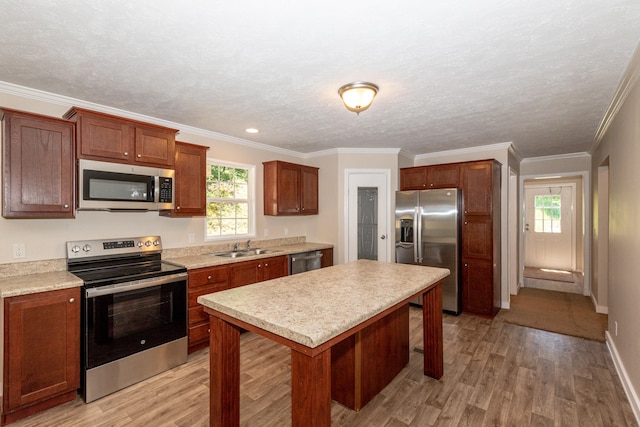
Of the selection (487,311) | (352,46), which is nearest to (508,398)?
(487,311)

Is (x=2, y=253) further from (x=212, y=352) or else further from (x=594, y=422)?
(x=594, y=422)

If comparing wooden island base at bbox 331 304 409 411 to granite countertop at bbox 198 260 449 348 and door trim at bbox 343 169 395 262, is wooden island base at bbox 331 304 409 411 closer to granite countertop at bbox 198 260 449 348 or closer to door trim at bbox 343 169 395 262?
granite countertop at bbox 198 260 449 348

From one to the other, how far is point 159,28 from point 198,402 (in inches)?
A: 99.5

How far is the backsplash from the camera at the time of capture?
2.54 meters

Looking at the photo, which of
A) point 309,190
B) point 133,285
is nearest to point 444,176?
point 309,190

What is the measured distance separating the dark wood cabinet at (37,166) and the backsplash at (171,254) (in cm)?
48

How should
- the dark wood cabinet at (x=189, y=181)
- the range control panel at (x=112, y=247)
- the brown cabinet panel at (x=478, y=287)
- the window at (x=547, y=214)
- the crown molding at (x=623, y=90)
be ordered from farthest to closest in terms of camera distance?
1. the window at (x=547, y=214)
2. the brown cabinet panel at (x=478, y=287)
3. the dark wood cabinet at (x=189, y=181)
4. the range control panel at (x=112, y=247)
5. the crown molding at (x=623, y=90)

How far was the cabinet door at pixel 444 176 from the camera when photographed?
4.48 metres

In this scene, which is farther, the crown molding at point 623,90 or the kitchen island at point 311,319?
the crown molding at point 623,90

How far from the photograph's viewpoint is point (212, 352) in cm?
188

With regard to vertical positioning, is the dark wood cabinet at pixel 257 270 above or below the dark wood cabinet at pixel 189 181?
below

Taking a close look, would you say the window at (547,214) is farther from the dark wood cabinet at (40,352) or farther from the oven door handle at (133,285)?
the dark wood cabinet at (40,352)

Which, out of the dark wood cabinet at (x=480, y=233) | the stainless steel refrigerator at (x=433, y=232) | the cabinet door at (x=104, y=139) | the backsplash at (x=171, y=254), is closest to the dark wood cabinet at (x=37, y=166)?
the cabinet door at (x=104, y=139)

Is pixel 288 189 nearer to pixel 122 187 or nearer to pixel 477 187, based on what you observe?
pixel 122 187
